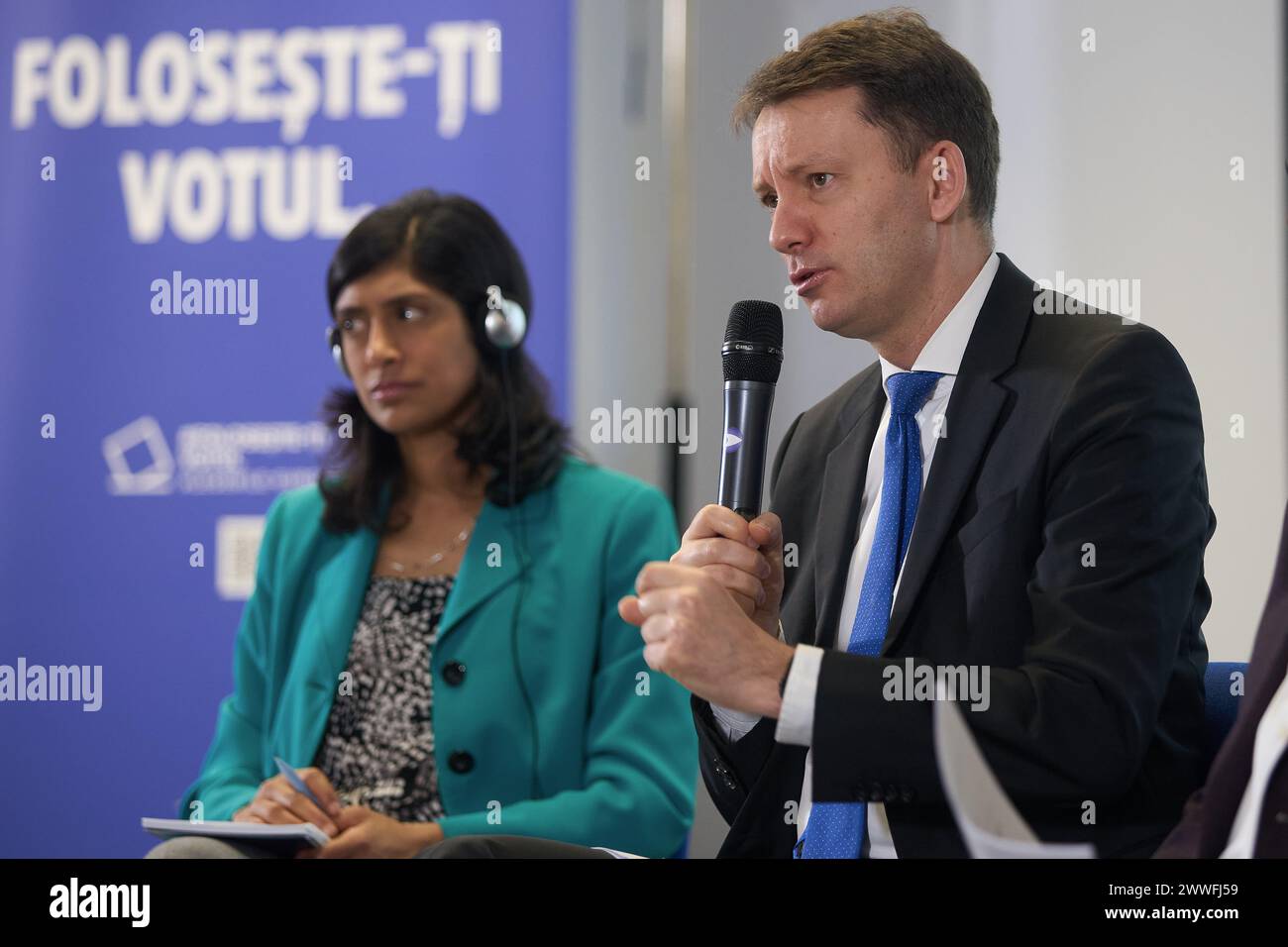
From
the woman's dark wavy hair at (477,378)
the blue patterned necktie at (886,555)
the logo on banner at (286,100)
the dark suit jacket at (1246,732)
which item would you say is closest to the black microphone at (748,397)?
the blue patterned necktie at (886,555)

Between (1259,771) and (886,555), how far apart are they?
0.52m

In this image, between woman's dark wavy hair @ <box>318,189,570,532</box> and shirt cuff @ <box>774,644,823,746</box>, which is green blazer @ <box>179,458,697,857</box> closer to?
woman's dark wavy hair @ <box>318,189,570,532</box>

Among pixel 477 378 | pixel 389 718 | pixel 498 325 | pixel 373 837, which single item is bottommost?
pixel 373 837

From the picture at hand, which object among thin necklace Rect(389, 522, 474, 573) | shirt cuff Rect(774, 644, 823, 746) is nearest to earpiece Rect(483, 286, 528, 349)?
thin necklace Rect(389, 522, 474, 573)

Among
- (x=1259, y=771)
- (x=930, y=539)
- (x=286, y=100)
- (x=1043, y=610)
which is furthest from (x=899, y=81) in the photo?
(x=286, y=100)

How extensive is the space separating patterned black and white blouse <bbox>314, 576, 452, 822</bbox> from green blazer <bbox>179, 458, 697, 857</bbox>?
0.09 feet

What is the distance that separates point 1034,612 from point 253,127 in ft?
6.94

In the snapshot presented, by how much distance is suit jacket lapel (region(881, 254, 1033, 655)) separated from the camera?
1504mm

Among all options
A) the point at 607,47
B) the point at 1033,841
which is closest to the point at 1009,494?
the point at 1033,841

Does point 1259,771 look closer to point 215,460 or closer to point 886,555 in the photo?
point 886,555

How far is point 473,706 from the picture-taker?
7.05 feet

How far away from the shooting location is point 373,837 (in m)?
1.94
